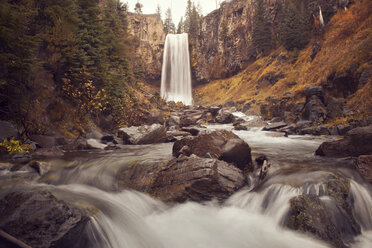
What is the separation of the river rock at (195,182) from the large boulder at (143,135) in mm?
6468

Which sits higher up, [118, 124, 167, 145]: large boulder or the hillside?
the hillside

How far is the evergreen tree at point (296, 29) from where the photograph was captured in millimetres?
30766

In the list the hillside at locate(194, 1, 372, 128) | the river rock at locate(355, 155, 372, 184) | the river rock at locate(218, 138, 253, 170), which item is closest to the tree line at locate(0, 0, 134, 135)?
the river rock at locate(218, 138, 253, 170)

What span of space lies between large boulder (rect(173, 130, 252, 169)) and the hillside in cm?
999

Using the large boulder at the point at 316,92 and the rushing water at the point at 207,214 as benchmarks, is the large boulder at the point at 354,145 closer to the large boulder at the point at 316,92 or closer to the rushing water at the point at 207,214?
the rushing water at the point at 207,214

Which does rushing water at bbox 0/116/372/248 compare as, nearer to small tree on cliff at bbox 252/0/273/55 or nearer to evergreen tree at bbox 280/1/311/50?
evergreen tree at bbox 280/1/311/50

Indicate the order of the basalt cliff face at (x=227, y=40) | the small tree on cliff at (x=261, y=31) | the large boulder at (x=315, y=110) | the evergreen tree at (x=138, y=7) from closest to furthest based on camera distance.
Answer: the large boulder at (x=315, y=110), the small tree on cliff at (x=261, y=31), the basalt cliff face at (x=227, y=40), the evergreen tree at (x=138, y=7)

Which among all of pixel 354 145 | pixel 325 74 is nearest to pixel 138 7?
pixel 325 74

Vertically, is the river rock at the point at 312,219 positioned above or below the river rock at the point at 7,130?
below

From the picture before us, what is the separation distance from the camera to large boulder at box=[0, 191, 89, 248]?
303cm

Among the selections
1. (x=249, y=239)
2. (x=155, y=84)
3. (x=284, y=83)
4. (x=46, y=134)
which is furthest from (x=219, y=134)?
(x=155, y=84)

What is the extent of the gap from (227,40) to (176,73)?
14024mm

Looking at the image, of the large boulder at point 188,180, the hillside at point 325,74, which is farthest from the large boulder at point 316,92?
the large boulder at point 188,180

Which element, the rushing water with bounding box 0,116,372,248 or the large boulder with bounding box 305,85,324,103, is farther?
the large boulder with bounding box 305,85,324,103
